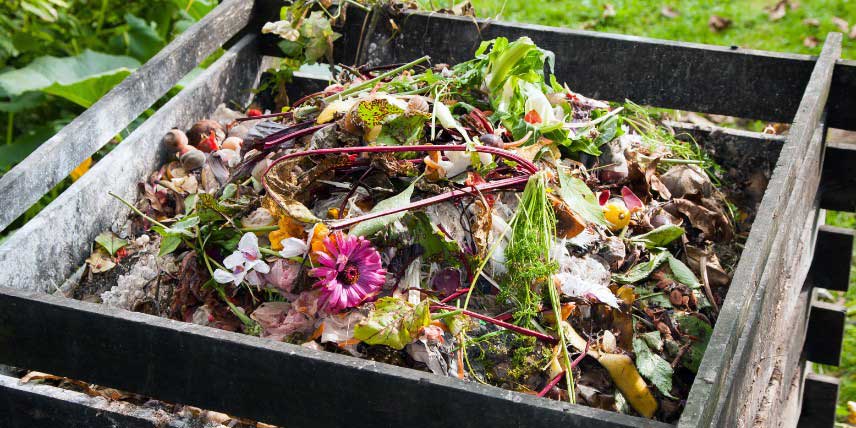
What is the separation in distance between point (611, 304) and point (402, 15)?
1403 mm

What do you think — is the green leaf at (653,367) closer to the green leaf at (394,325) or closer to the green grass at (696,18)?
the green leaf at (394,325)

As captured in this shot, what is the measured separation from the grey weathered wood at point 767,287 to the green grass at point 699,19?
2215 millimetres

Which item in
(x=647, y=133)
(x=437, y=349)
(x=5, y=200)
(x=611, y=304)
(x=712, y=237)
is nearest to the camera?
(x=437, y=349)

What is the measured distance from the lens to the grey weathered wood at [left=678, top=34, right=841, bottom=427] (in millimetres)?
1481

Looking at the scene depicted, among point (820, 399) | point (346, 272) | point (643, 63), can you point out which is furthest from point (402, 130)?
point (820, 399)

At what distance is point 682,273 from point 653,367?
1.08 ft

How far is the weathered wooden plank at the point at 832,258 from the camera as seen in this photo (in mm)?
3008

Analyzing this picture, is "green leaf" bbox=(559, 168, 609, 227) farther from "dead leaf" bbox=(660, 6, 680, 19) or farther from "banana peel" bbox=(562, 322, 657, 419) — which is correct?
"dead leaf" bbox=(660, 6, 680, 19)

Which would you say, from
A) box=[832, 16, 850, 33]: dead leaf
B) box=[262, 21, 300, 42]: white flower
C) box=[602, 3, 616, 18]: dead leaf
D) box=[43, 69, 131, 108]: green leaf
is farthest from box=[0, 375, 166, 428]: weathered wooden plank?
box=[832, 16, 850, 33]: dead leaf

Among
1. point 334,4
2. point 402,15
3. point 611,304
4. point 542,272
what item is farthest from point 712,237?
point 334,4

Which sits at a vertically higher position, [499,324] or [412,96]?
[412,96]

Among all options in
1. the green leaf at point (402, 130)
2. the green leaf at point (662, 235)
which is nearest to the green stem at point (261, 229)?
the green leaf at point (402, 130)

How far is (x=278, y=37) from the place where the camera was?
3098 mm

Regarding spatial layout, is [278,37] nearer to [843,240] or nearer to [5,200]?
[5,200]
